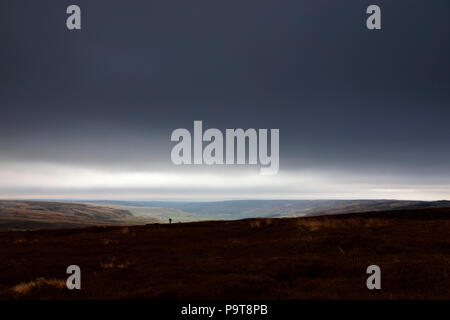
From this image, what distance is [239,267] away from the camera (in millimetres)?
12148

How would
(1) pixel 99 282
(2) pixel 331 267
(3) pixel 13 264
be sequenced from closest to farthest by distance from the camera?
1. (1) pixel 99 282
2. (2) pixel 331 267
3. (3) pixel 13 264

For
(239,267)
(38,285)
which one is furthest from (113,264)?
(239,267)

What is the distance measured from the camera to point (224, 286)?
9.70m

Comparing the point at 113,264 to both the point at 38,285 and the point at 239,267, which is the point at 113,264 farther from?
the point at 239,267

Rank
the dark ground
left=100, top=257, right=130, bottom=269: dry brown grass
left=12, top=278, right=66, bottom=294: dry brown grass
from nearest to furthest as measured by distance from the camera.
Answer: the dark ground, left=12, top=278, right=66, bottom=294: dry brown grass, left=100, top=257, right=130, bottom=269: dry brown grass

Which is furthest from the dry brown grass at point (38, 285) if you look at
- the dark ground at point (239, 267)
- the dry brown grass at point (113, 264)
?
the dry brown grass at point (113, 264)

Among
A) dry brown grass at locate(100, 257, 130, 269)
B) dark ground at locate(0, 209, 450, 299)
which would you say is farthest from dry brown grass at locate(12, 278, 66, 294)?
dry brown grass at locate(100, 257, 130, 269)

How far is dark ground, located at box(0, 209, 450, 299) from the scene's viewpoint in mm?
9469

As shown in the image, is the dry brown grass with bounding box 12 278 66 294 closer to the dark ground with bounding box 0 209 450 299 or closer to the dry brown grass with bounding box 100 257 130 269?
the dark ground with bounding box 0 209 450 299

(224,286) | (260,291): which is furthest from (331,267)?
(224,286)

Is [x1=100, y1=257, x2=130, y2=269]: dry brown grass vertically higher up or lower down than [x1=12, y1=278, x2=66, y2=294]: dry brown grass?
lower down

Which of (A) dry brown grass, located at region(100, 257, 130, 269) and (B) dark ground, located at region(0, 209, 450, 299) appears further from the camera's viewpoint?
(A) dry brown grass, located at region(100, 257, 130, 269)

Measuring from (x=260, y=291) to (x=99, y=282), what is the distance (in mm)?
5726
